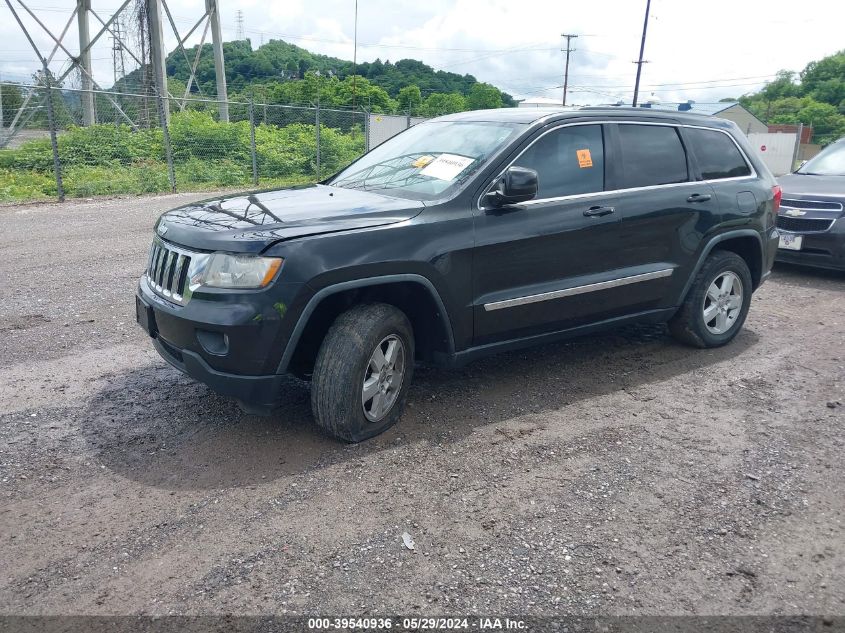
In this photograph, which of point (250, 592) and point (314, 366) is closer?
point (250, 592)

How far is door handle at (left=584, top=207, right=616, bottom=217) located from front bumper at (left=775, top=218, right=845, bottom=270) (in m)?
4.94

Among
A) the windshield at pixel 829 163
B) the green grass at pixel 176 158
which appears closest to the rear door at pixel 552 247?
the windshield at pixel 829 163

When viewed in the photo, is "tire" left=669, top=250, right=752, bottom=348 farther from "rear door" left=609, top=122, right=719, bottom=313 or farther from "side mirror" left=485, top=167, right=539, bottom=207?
"side mirror" left=485, top=167, right=539, bottom=207

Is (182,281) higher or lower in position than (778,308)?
higher

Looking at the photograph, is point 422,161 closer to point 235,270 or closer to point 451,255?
point 451,255

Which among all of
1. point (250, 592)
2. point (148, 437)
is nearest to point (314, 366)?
point (148, 437)

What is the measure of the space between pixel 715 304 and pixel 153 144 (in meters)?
14.6

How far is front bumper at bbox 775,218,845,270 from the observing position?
27.0ft

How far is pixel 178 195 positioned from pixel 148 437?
1270 centimetres

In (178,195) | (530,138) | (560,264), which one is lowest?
(178,195)

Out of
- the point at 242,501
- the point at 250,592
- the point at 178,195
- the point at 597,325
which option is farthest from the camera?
the point at 178,195

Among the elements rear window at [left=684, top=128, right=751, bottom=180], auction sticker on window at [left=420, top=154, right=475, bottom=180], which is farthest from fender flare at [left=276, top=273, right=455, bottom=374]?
rear window at [left=684, top=128, right=751, bottom=180]

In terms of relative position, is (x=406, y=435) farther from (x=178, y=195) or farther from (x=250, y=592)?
(x=178, y=195)

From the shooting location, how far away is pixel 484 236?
4.13 m
